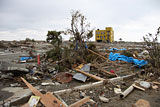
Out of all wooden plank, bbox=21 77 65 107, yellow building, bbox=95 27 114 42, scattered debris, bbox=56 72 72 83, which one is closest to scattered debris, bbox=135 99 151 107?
wooden plank, bbox=21 77 65 107

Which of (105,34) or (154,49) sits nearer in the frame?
(154,49)

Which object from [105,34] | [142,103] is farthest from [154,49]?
[105,34]

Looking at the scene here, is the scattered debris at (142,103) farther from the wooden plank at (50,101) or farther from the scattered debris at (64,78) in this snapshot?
the scattered debris at (64,78)

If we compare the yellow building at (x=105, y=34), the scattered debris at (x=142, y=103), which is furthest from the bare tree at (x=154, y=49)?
the yellow building at (x=105, y=34)

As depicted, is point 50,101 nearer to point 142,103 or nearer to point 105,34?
point 142,103

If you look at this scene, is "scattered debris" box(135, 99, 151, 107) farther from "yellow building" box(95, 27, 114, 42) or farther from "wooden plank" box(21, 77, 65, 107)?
"yellow building" box(95, 27, 114, 42)

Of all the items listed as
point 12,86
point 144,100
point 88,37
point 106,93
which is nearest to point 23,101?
point 12,86

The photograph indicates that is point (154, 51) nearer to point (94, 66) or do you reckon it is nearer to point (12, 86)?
point (94, 66)

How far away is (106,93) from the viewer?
3414mm

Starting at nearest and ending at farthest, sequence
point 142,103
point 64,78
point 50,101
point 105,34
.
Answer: point 50,101, point 142,103, point 64,78, point 105,34

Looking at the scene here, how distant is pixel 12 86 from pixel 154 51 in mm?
6355

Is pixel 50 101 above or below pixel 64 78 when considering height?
above

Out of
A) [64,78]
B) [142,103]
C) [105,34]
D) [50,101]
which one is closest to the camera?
[50,101]

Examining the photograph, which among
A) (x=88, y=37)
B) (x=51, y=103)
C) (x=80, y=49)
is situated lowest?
(x=51, y=103)
